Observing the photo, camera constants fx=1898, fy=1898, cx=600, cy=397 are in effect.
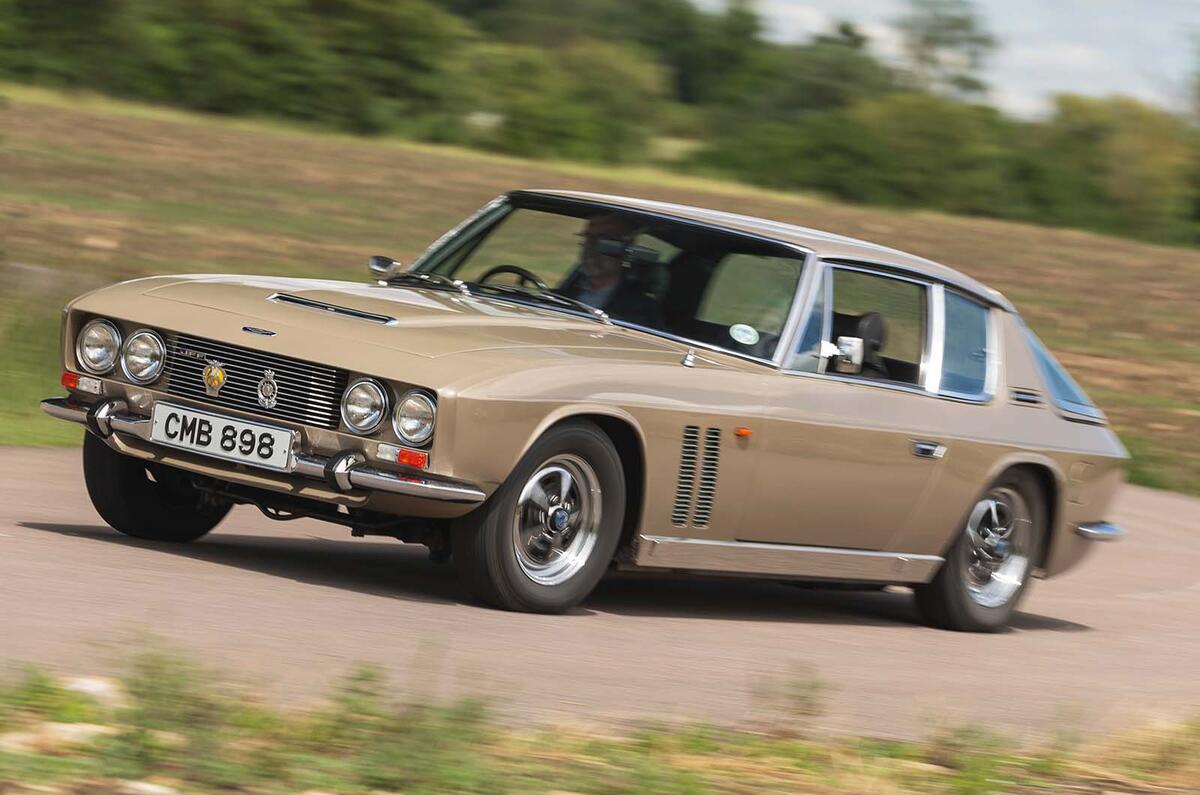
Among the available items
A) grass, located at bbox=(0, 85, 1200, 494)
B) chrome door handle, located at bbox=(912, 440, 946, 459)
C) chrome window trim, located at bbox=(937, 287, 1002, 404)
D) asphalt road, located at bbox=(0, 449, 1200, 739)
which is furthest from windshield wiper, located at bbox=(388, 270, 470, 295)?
grass, located at bbox=(0, 85, 1200, 494)

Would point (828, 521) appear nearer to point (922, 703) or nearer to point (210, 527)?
point (922, 703)

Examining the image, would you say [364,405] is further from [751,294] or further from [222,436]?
[751,294]

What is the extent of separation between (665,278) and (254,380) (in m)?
1.88

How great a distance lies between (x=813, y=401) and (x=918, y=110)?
6349 centimetres

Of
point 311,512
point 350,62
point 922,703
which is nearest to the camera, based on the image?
point 922,703

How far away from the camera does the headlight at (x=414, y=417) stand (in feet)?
20.0

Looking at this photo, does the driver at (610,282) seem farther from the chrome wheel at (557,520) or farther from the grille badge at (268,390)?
the grille badge at (268,390)

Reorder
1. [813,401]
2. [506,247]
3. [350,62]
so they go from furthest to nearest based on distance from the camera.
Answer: [350,62] < [506,247] < [813,401]

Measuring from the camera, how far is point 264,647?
17.4 feet

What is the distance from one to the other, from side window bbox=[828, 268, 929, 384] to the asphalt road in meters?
1.11

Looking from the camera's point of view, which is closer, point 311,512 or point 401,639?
point 401,639

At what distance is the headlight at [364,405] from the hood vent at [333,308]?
401 millimetres

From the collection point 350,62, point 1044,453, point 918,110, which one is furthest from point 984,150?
point 1044,453

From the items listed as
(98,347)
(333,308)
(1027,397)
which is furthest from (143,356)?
(1027,397)
